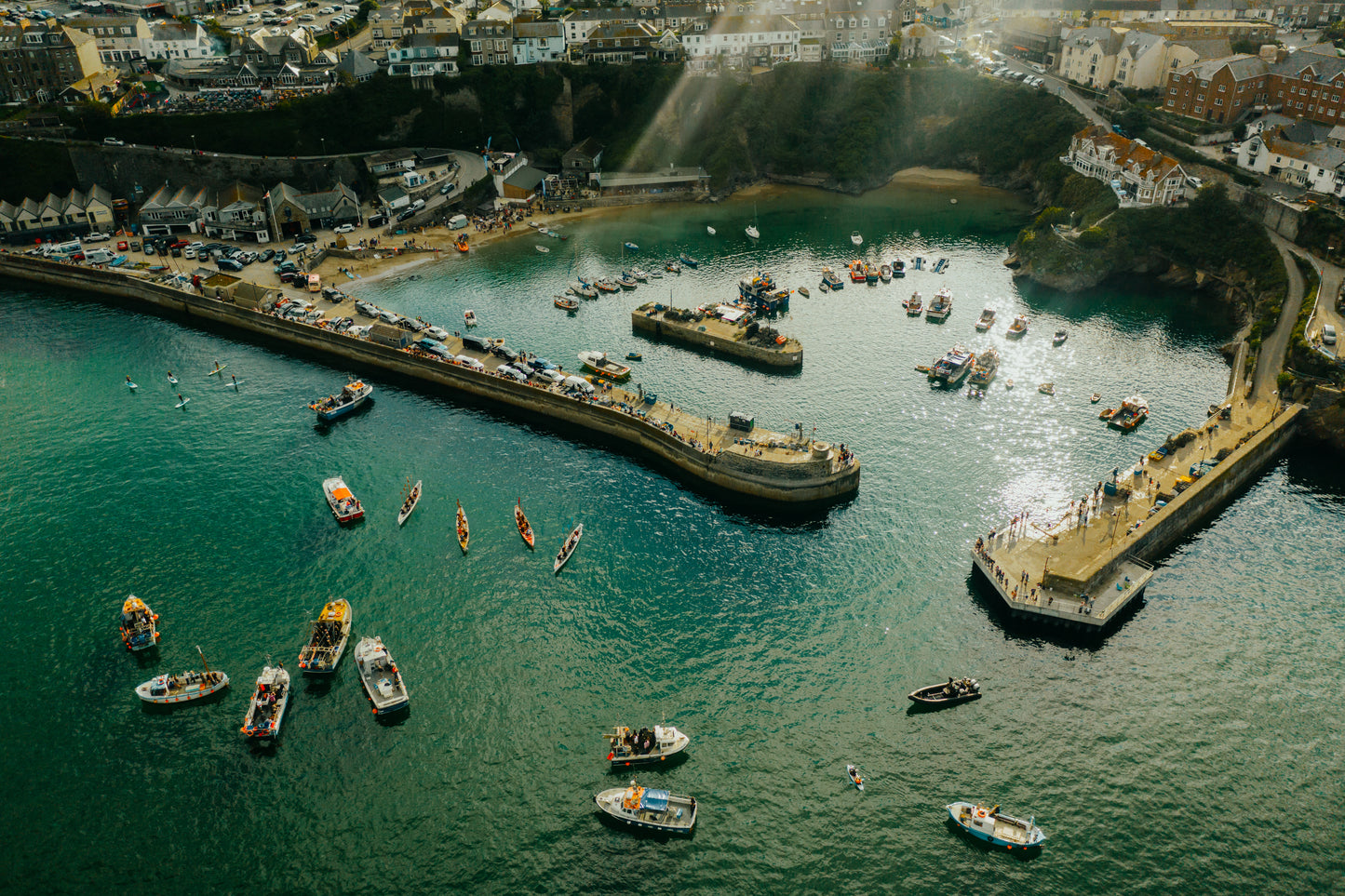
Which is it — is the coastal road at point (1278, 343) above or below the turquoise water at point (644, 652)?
above

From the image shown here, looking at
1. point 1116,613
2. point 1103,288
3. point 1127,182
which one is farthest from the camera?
point 1127,182

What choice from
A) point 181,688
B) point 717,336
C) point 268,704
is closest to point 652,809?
point 268,704

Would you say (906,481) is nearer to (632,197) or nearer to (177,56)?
(632,197)

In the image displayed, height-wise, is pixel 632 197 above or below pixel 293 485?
above

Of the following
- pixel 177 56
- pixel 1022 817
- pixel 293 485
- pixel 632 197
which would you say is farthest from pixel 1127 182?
pixel 177 56

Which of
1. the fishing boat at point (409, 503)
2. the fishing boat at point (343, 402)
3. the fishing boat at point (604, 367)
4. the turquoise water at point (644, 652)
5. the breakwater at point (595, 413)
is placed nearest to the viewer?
the turquoise water at point (644, 652)

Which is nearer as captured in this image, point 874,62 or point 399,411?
point 399,411

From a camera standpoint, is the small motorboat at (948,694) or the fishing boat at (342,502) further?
the fishing boat at (342,502)

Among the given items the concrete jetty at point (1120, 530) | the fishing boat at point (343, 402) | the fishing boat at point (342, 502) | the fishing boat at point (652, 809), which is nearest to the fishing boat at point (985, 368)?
the concrete jetty at point (1120, 530)

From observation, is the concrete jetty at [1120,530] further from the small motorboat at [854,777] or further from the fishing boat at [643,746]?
the fishing boat at [643,746]
